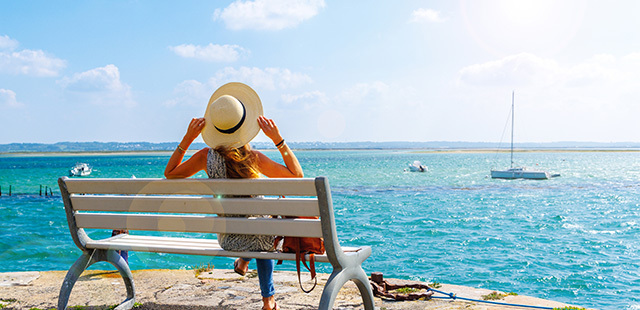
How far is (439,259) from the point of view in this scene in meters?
13.7

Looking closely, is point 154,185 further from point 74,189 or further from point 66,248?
point 66,248

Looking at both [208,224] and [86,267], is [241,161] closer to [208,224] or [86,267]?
[208,224]

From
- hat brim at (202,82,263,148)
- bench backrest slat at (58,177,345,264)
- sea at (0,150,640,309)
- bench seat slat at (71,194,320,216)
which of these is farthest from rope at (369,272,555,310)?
sea at (0,150,640,309)

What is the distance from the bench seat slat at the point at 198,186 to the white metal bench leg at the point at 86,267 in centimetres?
55

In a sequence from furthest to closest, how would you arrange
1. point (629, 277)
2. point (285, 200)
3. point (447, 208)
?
point (447, 208) → point (629, 277) → point (285, 200)

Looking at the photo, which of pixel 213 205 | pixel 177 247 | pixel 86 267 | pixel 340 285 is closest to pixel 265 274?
pixel 177 247

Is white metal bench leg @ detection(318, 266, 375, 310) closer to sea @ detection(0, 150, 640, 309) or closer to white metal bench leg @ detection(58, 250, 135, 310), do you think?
white metal bench leg @ detection(58, 250, 135, 310)

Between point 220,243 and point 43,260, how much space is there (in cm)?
1238

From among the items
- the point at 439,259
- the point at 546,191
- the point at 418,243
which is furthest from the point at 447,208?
the point at 546,191

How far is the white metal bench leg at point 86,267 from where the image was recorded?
3.86m

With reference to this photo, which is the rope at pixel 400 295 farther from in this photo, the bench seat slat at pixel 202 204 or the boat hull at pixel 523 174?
the boat hull at pixel 523 174

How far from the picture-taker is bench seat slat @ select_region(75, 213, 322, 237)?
10.3 feet

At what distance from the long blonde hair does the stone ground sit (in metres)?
1.52

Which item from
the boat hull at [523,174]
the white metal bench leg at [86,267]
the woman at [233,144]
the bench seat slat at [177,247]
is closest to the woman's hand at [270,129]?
the woman at [233,144]
